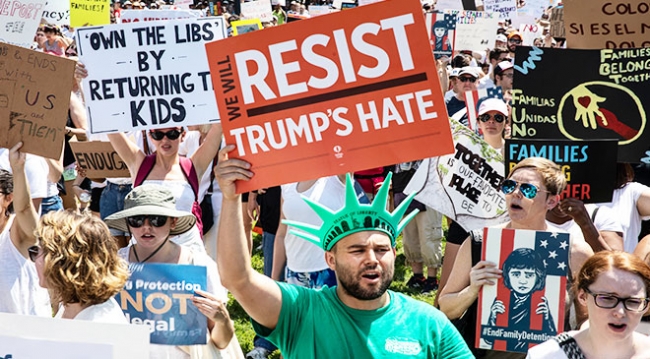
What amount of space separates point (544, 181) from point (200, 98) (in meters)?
2.40

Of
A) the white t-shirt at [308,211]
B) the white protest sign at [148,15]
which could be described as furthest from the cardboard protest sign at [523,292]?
the white protest sign at [148,15]

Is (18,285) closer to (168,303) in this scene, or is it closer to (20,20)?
(168,303)

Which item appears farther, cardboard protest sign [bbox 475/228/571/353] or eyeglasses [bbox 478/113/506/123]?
eyeglasses [bbox 478/113/506/123]

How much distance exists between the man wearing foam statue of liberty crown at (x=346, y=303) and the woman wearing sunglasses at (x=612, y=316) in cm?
37

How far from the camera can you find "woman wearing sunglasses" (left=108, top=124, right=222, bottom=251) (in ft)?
19.8

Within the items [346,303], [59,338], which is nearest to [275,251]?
[346,303]

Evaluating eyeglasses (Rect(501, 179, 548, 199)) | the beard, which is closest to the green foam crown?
the beard

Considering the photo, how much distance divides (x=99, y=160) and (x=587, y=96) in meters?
3.62

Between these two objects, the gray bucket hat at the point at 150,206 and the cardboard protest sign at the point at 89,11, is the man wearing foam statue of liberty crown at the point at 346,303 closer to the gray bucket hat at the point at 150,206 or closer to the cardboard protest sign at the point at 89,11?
the gray bucket hat at the point at 150,206

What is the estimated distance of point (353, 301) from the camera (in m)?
3.36

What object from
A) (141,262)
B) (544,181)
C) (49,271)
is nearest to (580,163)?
(544,181)

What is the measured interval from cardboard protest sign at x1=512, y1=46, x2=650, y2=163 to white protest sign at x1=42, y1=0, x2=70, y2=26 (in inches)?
335

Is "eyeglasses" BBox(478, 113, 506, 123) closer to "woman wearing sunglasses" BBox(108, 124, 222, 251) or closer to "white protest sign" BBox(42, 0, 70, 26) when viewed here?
"woman wearing sunglasses" BBox(108, 124, 222, 251)

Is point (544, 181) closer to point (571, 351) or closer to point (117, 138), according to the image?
point (571, 351)
